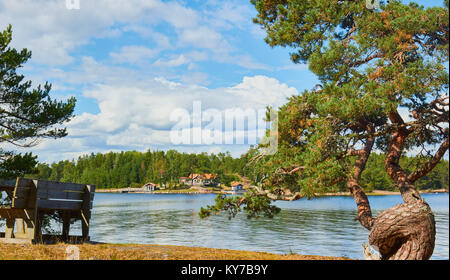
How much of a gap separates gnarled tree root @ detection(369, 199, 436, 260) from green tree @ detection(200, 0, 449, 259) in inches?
0.7

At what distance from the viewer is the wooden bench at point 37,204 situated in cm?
719

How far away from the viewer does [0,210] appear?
743 centimetres

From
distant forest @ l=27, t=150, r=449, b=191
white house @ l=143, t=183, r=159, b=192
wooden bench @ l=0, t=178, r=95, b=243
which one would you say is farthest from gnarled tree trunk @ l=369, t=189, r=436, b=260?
white house @ l=143, t=183, r=159, b=192

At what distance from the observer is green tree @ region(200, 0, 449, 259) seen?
7998 millimetres

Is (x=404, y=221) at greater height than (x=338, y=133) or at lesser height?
lesser

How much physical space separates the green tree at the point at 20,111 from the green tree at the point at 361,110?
6628 millimetres

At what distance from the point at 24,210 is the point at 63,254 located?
1.69 metres

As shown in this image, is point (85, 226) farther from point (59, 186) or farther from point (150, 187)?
point (150, 187)

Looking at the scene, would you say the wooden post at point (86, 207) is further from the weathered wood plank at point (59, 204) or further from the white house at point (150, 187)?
the white house at point (150, 187)

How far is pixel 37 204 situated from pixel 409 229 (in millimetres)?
7215

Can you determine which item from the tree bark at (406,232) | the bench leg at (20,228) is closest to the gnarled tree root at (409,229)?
the tree bark at (406,232)

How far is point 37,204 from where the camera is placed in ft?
24.0
